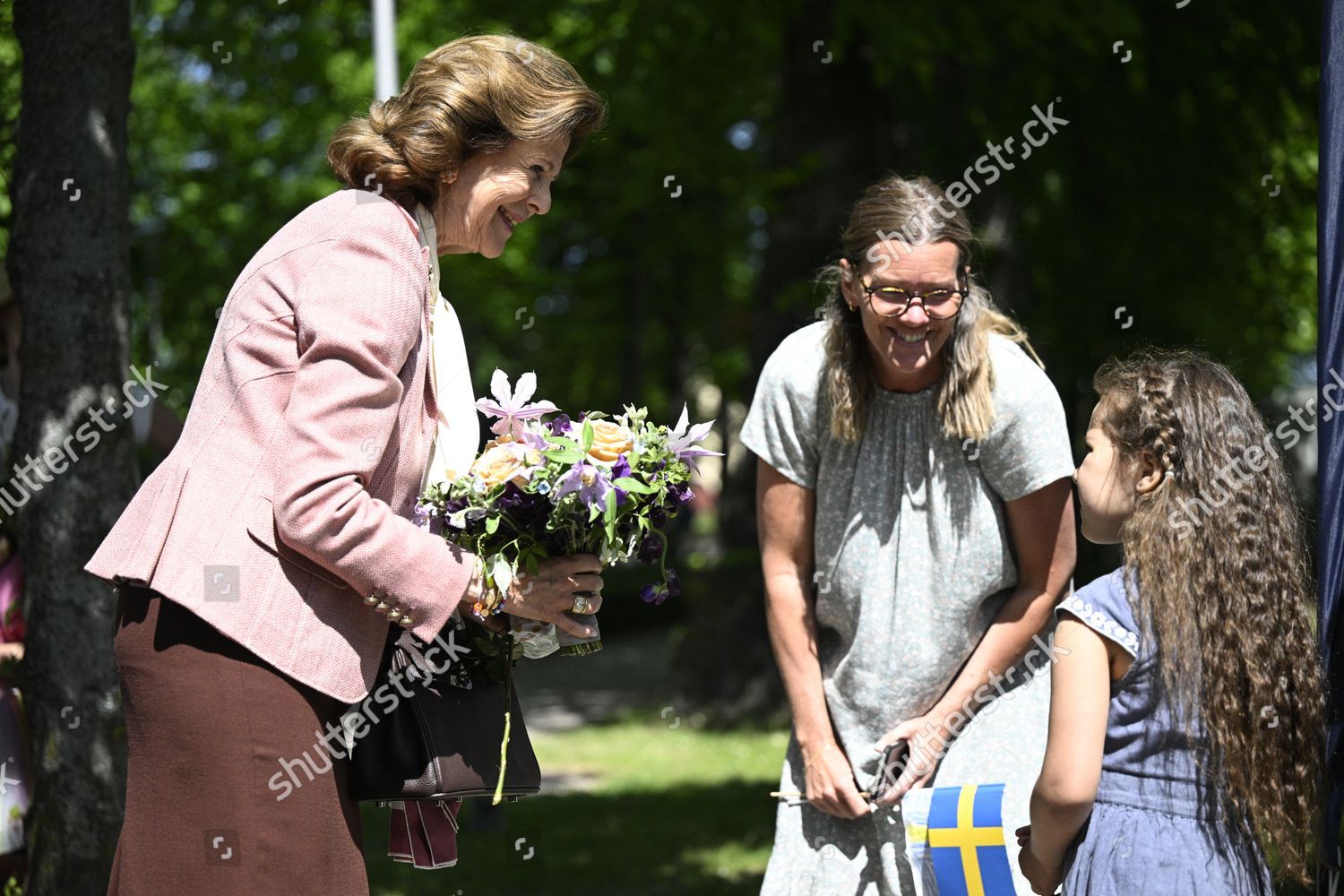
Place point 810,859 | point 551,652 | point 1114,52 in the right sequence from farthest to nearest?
point 1114,52
point 810,859
point 551,652

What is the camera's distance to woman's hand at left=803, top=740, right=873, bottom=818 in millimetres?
3221

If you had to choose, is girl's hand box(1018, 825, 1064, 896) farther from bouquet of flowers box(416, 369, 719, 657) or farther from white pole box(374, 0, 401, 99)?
white pole box(374, 0, 401, 99)

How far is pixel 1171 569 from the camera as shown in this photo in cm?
256

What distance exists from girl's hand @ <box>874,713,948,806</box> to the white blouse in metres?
1.22

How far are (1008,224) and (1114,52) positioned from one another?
1.23m

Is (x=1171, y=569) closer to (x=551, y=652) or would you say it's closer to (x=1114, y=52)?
(x=551, y=652)

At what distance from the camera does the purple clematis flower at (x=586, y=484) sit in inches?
98.7

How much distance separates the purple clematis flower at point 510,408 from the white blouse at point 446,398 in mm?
41

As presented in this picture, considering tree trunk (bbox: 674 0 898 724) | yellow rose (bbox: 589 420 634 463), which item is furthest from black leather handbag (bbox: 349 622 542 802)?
tree trunk (bbox: 674 0 898 724)

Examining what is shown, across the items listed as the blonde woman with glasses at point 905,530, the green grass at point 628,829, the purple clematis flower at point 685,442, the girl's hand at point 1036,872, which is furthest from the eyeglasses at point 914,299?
the green grass at point 628,829

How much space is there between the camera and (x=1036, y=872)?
2.75m

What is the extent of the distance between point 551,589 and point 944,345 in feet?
3.83

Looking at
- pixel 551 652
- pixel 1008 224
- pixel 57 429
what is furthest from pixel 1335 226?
pixel 1008 224

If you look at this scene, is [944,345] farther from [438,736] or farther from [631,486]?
[438,736]
